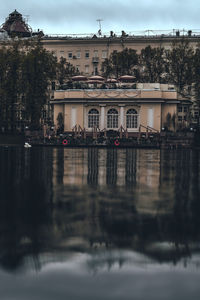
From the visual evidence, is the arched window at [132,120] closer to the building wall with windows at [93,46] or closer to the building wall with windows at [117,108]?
the building wall with windows at [117,108]

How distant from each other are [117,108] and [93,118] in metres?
4.46

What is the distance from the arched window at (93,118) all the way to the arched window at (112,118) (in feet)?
6.66

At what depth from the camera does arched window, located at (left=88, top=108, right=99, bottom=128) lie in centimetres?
8689

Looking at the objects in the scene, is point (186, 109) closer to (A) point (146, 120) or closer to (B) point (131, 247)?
(A) point (146, 120)

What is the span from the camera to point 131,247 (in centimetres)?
787

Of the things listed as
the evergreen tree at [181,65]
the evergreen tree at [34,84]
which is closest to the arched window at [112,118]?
the evergreen tree at [34,84]

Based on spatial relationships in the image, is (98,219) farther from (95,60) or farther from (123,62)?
(95,60)

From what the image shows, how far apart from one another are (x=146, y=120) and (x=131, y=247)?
7735 centimetres

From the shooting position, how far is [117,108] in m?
86.1

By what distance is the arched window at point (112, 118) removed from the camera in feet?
282

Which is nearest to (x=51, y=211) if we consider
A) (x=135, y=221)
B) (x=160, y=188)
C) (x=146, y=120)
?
Result: (x=135, y=221)

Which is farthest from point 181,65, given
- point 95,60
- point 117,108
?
point 95,60

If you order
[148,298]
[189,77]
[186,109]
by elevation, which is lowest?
[148,298]

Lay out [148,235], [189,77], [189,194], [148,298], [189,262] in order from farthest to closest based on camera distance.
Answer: [189,77], [189,194], [148,235], [189,262], [148,298]
